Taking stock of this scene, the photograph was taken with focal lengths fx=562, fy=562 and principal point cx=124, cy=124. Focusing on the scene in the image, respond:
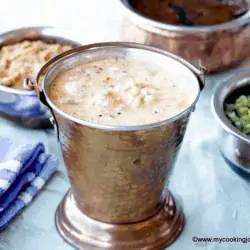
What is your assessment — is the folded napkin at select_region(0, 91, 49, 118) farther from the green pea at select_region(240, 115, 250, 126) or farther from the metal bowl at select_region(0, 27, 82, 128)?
the green pea at select_region(240, 115, 250, 126)

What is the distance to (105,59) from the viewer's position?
37.9 inches

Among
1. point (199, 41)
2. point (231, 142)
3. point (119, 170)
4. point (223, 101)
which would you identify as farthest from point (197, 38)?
point (119, 170)

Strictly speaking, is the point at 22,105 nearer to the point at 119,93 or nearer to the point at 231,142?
the point at 119,93

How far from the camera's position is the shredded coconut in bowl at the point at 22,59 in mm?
1166

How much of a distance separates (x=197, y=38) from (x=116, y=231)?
0.51 meters

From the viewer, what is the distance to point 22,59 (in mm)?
1246

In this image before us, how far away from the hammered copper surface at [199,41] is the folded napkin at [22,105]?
31cm

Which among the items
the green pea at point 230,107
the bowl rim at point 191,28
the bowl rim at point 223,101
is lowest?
the green pea at point 230,107

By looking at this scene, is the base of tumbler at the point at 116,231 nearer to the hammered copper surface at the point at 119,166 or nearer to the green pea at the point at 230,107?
the hammered copper surface at the point at 119,166

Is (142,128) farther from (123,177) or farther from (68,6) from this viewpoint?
(68,6)

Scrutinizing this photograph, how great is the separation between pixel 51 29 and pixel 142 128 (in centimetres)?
65

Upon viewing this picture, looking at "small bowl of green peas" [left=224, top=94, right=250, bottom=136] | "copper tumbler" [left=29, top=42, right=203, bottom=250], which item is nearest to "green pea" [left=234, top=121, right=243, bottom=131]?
"small bowl of green peas" [left=224, top=94, right=250, bottom=136]

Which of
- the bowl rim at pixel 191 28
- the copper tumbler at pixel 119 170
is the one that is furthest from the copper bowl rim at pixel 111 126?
the bowl rim at pixel 191 28

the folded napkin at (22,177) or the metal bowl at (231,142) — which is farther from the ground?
the metal bowl at (231,142)
